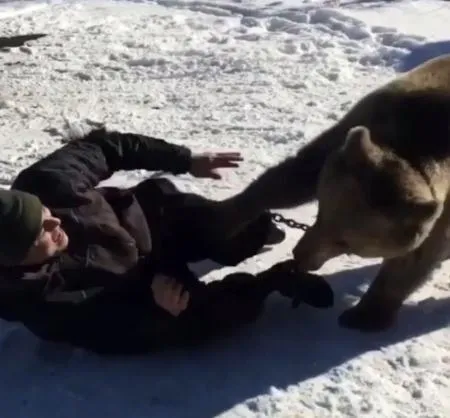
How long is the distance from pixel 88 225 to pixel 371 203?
3.55 feet

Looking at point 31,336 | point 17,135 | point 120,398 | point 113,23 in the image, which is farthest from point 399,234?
point 113,23

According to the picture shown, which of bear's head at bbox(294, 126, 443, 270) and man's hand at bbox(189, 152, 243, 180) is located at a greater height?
bear's head at bbox(294, 126, 443, 270)

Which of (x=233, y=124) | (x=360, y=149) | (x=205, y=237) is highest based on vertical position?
(x=360, y=149)

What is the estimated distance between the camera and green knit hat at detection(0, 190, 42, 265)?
3.73 meters

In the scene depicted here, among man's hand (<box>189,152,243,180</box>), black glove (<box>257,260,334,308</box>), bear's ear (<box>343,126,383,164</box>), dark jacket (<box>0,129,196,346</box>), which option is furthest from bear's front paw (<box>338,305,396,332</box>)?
man's hand (<box>189,152,243,180</box>)

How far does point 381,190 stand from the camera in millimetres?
3834

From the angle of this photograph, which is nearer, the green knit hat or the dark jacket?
the green knit hat

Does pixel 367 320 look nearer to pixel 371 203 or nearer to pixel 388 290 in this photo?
pixel 388 290

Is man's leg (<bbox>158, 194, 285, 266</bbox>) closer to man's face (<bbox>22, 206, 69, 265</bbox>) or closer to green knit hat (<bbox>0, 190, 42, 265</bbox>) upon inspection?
man's face (<bbox>22, 206, 69, 265</bbox>)

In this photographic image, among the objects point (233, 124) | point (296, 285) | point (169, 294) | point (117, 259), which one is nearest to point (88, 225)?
point (117, 259)

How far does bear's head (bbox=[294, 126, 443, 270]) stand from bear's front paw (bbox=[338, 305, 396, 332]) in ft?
0.96

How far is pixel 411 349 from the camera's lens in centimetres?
411

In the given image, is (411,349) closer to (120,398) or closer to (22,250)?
(120,398)

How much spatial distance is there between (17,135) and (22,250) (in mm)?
2954
